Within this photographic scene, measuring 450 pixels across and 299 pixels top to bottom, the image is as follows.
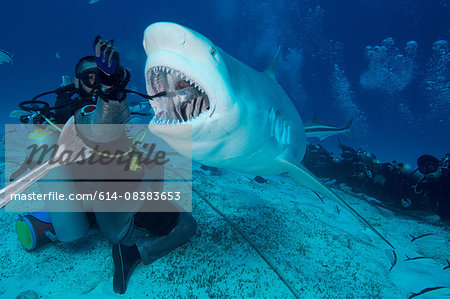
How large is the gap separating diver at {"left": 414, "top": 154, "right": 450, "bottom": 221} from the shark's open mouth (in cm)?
782

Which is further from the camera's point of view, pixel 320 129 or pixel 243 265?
pixel 320 129

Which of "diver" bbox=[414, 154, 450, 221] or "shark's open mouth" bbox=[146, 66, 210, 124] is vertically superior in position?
"shark's open mouth" bbox=[146, 66, 210, 124]

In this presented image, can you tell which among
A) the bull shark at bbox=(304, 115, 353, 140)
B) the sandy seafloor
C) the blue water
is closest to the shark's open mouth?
the sandy seafloor

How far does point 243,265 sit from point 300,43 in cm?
6356

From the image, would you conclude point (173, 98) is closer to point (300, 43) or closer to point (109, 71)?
point (109, 71)

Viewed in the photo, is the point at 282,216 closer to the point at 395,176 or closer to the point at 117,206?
the point at 117,206

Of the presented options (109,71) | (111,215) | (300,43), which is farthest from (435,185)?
(300,43)

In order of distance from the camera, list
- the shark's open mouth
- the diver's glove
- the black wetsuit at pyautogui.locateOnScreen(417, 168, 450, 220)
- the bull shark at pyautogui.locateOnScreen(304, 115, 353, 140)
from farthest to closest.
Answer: the bull shark at pyautogui.locateOnScreen(304, 115, 353, 140), the black wetsuit at pyautogui.locateOnScreen(417, 168, 450, 220), the shark's open mouth, the diver's glove

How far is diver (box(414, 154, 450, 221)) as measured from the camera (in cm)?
620

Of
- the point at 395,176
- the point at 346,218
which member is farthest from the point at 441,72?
the point at 346,218

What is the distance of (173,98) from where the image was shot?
2039mm

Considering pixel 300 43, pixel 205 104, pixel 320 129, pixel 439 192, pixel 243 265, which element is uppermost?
pixel 300 43

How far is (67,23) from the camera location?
43969 millimetres

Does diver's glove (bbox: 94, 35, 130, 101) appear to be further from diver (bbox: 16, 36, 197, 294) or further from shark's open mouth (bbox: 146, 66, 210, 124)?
diver (bbox: 16, 36, 197, 294)
